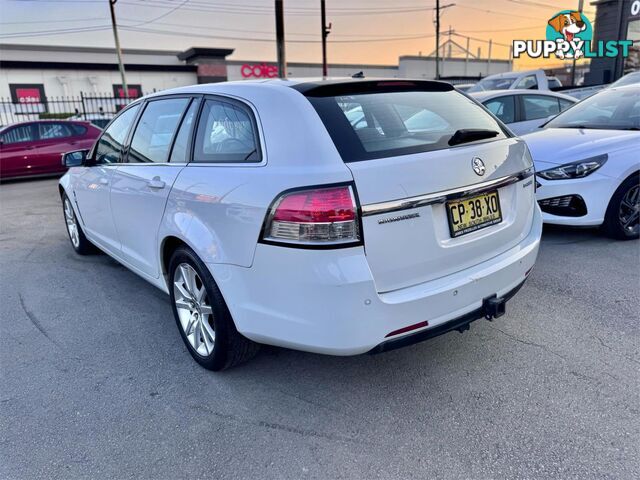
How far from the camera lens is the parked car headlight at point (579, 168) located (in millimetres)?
4777

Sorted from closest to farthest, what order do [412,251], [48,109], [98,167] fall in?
[412,251] → [98,167] → [48,109]

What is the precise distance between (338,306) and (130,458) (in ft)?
4.04

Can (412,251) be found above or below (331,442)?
above

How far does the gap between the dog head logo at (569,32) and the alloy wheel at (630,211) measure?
22.8 metres

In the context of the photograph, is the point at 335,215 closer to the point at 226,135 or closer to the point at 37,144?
the point at 226,135

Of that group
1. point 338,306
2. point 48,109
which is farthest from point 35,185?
point 48,109

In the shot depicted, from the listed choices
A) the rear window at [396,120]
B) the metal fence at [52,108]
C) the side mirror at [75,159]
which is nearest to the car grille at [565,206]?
the rear window at [396,120]

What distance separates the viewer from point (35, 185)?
1167 centimetres

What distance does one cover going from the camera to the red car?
11789 millimetres

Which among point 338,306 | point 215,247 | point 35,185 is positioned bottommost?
point 35,185

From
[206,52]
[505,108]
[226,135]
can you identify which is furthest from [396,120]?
[206,52]

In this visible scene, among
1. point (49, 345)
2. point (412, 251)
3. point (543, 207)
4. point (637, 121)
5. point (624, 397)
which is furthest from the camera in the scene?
point (637, 121)

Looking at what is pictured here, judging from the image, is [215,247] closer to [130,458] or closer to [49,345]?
[130,458]

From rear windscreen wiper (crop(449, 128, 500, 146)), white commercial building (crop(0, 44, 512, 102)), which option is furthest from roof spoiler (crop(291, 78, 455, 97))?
white commercial building (crop(0, 44, 512, 102))
